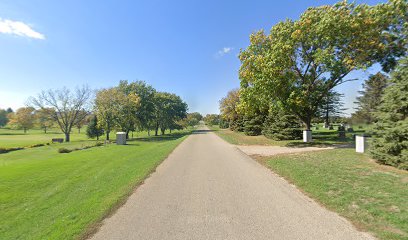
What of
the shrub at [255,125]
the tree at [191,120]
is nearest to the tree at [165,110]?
the shrub at [255,125]

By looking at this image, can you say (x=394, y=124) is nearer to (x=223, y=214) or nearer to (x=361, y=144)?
(x=361, y=144)

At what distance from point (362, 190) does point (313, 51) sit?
15.8 meters

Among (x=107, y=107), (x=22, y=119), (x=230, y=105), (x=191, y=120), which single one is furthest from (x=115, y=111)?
(x=191, y=120)

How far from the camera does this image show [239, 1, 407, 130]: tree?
16.1m

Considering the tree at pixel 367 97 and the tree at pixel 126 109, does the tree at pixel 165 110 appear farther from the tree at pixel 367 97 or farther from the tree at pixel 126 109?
the tree at pixel 367 97

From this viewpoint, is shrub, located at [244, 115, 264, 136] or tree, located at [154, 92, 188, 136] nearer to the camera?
shrub, located at [244, 115, 264, 136]

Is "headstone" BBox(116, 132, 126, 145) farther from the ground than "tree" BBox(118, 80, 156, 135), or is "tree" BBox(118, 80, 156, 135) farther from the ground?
"tree" BBox(118, 80, 156, 135)

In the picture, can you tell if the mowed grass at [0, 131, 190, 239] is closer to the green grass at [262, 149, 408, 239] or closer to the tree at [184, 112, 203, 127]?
the green grass at [262, 149, 408, 239]

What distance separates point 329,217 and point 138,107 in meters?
45.3

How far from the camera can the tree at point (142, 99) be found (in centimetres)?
4759

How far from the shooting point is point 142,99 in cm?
4891

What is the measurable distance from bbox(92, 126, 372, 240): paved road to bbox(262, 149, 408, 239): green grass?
1.33 ft

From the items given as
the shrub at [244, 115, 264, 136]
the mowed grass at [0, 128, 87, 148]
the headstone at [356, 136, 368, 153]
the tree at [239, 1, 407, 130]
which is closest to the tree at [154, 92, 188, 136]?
the mowed grass at [0, 128, 87, 148]

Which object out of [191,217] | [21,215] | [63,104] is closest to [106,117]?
[63,104]
